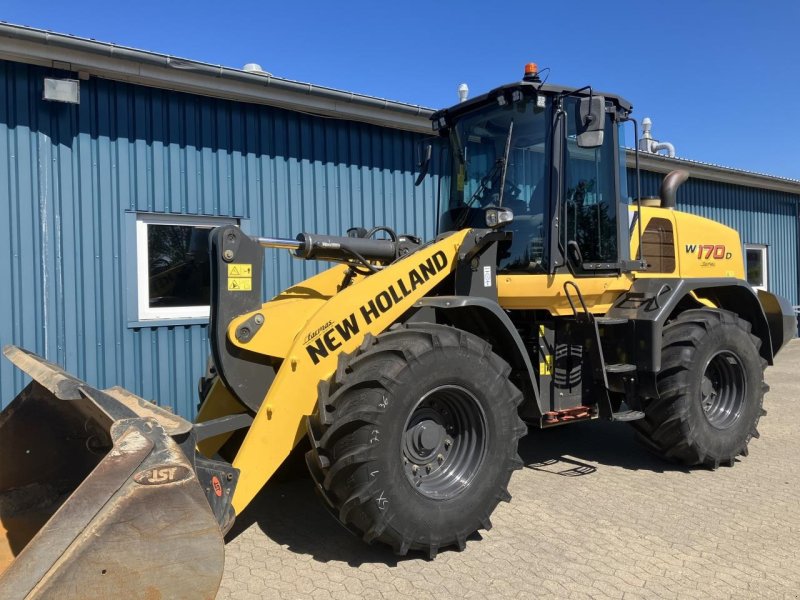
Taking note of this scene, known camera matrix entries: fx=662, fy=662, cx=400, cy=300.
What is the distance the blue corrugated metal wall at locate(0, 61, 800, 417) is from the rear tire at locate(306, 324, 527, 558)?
3.78 metres

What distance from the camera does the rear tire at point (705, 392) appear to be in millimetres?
5219

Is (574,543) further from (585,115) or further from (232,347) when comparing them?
(585,115)

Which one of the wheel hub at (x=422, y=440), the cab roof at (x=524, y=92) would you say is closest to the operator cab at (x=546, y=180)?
the cab roof at (x=524, y=92)

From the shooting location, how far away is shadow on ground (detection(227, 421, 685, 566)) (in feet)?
12.7

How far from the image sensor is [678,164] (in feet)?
40.5

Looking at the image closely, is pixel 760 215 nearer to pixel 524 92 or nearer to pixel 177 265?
pixel 524 92

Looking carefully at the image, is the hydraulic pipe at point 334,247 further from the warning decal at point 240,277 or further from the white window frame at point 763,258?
the white window frame at point 763,258

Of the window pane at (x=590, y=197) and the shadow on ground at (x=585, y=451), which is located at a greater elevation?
the window pane at (x=590, y=197)

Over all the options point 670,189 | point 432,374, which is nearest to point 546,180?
point 432,374

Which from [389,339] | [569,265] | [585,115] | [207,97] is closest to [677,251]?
[569,265]

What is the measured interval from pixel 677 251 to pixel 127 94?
5.41 m

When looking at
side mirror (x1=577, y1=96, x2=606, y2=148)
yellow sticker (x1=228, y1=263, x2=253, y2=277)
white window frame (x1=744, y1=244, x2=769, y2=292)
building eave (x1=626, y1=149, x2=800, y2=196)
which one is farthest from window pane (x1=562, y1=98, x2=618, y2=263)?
white window frame (x1=744, y1=244, x2=769, y2=292)

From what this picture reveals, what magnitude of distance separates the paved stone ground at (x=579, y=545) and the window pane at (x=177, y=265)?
8.95 feet

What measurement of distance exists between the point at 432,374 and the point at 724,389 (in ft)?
11.4
